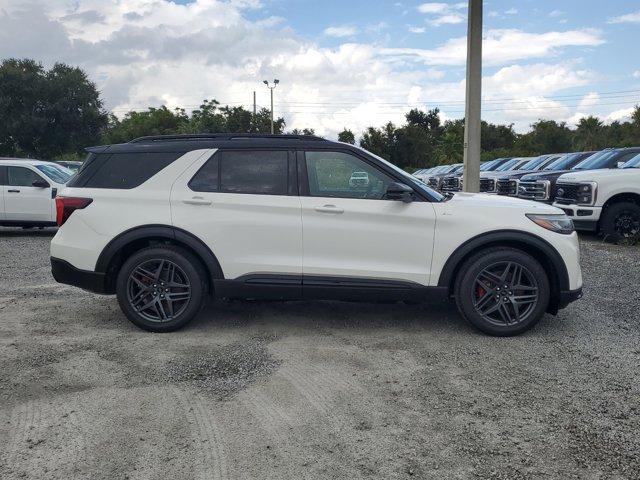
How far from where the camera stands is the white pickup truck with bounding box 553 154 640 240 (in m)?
10.7

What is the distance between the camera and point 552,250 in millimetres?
5152

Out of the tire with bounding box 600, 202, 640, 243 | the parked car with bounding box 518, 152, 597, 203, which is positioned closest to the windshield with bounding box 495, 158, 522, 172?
the parked car with bounding box 518, 152, 597, 203

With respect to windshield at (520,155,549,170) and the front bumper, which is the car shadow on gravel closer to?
the front bumper

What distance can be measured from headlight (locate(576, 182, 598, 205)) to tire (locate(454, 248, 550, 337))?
640 centimetres

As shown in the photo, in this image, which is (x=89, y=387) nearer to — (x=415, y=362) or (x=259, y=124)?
(x=415, y=362)

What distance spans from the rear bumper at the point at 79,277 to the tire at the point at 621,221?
897 cm

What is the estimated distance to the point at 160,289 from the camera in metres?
5.35

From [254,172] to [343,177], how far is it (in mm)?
796

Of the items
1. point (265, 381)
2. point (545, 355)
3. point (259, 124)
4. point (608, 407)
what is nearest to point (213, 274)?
point (265, 381)

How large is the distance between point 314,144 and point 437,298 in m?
1.74

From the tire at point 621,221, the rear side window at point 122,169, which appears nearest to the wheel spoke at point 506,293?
the rear side window at point 122,169

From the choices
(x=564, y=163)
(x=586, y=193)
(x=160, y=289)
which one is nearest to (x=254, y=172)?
(x=160, y=289)

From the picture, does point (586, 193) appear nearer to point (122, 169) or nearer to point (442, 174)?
point (122, 169)

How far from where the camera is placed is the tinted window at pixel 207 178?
536 centimetres
